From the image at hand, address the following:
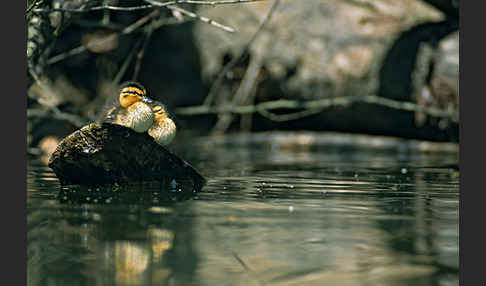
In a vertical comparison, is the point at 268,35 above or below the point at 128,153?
above

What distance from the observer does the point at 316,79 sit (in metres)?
8.30

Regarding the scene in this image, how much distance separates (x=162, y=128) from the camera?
12.8ft

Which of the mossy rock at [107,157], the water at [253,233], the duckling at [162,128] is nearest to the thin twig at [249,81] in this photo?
the water at [253,233]

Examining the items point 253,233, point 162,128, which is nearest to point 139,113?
point 162,128

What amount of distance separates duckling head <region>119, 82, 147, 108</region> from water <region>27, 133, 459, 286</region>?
56 cm

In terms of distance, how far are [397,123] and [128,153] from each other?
16.9 ft

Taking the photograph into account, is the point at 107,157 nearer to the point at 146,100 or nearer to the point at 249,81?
the point at 146,100

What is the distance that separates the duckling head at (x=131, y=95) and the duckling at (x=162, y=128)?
0.15 meters

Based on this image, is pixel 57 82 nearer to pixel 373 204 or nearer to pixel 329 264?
pixel 373 204

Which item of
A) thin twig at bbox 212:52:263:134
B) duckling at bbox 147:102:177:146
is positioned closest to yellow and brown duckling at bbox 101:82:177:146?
duckling at bbox 147:102:177:146

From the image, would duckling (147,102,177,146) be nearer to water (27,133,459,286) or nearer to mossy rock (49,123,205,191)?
mossy rock (49,123,205,191)

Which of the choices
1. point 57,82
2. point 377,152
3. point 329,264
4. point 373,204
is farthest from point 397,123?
point 329,264

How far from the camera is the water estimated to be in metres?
1.84

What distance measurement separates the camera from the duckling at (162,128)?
153 inches
